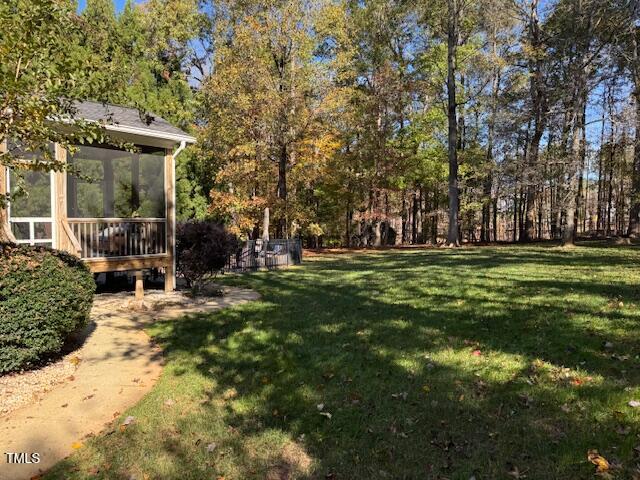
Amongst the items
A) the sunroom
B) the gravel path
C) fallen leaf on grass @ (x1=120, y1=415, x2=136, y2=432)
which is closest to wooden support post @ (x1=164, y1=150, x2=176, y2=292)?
the sunroom

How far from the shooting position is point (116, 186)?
49.2ft

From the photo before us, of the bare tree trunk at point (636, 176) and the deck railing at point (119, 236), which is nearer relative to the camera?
the deck railing at point (119, 236)

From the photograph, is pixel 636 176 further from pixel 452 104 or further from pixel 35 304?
pixel 35 304

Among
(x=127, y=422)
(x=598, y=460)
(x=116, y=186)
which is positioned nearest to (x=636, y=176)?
(x=598, y=460)

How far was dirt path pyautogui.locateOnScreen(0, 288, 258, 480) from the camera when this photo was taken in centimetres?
316

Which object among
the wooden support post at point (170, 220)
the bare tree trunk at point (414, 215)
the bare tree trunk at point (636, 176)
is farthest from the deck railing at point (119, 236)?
the bare tree trunk at point (414, 215)

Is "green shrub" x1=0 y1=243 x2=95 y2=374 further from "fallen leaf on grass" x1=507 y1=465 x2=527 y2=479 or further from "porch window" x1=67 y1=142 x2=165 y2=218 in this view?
"porch window" x1=67 y1=142 x2=165 y2=218

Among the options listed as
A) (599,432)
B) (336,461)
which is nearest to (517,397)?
(599,432)

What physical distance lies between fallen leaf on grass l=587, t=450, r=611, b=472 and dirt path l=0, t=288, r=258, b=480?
137 inches

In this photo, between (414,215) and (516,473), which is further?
(414,215)

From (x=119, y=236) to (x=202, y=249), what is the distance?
1.70 meters

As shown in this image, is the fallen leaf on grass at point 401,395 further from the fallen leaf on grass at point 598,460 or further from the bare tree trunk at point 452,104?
the bare tree trunk at point 452,104

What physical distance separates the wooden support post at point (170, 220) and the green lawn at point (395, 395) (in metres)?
2.99

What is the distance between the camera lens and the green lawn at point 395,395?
2.82 m
